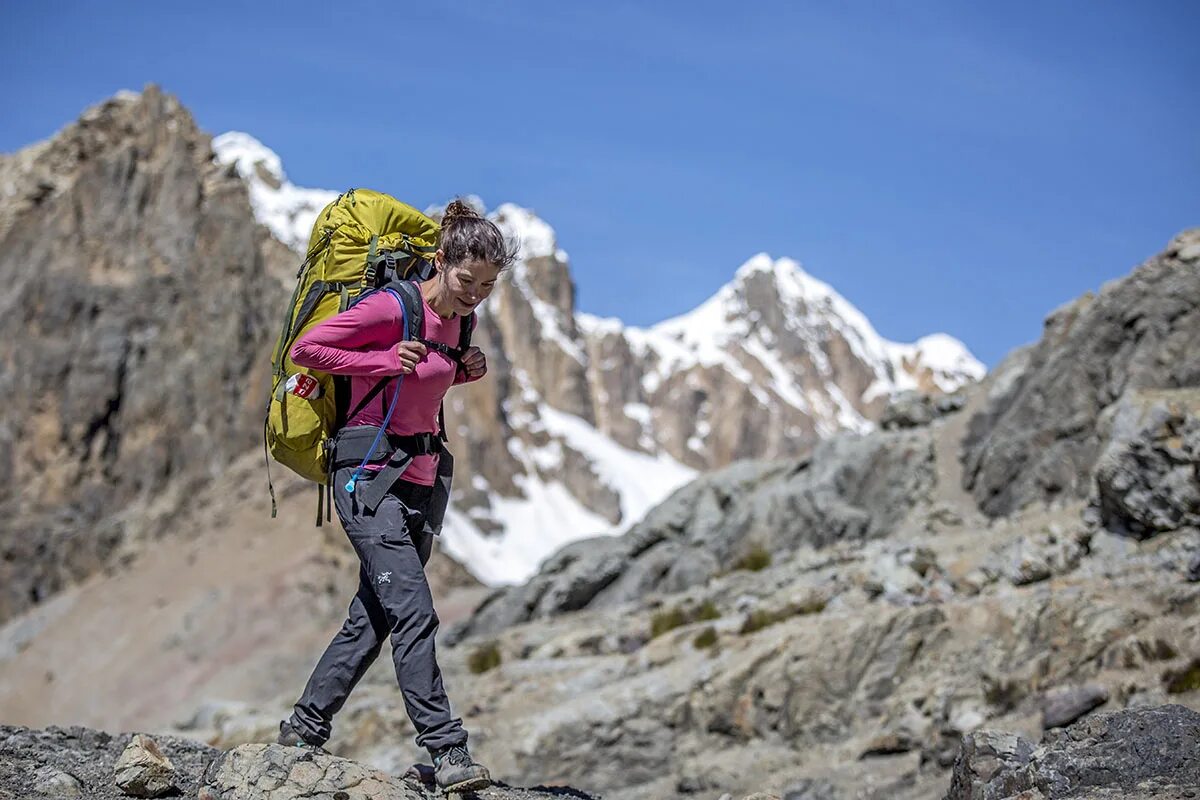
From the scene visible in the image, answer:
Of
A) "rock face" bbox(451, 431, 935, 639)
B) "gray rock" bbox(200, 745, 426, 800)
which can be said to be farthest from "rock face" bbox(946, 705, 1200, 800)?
"rock face" bbox(451, 431, 935, 639)

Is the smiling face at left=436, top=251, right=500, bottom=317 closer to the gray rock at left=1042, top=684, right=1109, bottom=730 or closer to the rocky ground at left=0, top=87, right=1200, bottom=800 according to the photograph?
the rocky ground at left=0, top=87, right=1200, bottom=800

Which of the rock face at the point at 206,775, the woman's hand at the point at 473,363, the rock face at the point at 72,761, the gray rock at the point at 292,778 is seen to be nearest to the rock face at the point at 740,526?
the rock face at the point at 72,761

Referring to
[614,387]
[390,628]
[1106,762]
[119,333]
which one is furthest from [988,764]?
[614,387]

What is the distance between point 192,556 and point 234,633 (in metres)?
6.02

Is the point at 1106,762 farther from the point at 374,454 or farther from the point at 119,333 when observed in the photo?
the point at 119,333

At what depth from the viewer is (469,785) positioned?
509 centimetres

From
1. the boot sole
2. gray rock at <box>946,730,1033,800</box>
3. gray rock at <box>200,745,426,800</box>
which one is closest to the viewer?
gray rock at <box>200,745,426,800</box>

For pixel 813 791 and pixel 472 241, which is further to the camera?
pixel 813 791

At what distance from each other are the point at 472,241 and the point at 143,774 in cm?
261

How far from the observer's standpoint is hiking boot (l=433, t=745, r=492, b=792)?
5.08m

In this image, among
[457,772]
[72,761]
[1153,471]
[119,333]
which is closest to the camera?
[457,772]

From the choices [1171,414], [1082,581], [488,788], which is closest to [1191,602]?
[1082,581]

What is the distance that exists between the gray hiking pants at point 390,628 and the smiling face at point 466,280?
818 millimetres

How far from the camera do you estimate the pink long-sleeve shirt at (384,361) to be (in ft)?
17.1
